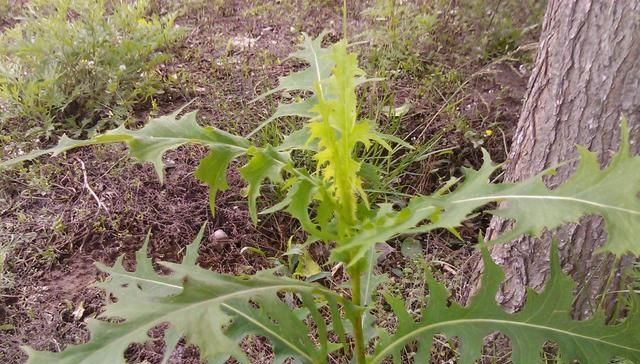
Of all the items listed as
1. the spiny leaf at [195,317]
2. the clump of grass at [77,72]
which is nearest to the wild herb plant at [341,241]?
the spiny leaf at [195,317]

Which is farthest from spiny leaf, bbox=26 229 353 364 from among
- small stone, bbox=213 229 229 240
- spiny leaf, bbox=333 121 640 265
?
small stone, bbox=213 229 229 240

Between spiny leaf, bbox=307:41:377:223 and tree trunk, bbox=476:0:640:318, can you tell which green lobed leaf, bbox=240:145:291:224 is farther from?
tree trunk, bbox=476:0:640:318

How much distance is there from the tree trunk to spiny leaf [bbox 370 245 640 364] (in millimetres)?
462

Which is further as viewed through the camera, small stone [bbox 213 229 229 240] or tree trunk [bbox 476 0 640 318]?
small stone [bbox 213 229 229 240]

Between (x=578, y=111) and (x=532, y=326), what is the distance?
811 millimetres

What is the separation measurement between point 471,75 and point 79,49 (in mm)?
2353

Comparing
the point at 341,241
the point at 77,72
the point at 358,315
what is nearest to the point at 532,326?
the point at 358,315

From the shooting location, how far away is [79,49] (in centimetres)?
347

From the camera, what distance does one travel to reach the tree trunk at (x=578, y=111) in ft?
6.12

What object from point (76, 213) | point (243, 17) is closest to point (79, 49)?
point (76, 213)

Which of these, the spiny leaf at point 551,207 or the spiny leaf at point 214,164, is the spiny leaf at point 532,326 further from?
the spiny leaf at point 214,164

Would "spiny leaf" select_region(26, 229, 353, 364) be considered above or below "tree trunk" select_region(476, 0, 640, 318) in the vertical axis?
below

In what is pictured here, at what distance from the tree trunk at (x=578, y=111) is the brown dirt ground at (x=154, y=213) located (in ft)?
1.58

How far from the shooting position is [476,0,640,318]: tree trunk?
Result: 1864 mm
